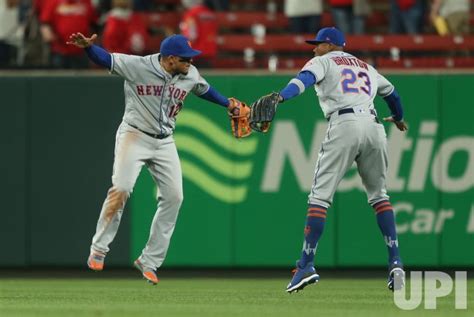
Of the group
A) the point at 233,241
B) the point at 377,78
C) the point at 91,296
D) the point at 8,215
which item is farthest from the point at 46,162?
the point at 377,78

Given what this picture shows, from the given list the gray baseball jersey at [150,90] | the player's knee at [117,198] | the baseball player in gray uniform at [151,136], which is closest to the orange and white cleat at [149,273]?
the baseball player in gray uniform at [151,136]

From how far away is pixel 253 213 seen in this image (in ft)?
40.0

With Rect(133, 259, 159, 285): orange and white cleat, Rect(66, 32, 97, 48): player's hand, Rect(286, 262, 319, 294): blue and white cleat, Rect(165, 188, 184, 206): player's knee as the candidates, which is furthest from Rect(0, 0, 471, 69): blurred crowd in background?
Rect(286, 262, 319, 294): blue and white cleat

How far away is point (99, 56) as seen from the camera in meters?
9.44

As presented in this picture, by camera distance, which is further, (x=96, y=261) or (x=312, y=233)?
(x=96, y=261)

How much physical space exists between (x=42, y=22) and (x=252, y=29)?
2.42m

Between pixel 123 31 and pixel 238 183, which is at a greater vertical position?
pixel 123 31

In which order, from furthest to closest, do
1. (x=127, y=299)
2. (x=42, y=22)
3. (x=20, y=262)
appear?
(x=42, y=22)
(x=20, y=262)
(x=127, y=299)

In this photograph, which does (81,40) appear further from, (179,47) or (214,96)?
(214,96)

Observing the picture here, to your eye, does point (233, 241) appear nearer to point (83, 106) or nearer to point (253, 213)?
point (253, 213)

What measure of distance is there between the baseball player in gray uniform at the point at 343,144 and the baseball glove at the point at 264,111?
0.28 m

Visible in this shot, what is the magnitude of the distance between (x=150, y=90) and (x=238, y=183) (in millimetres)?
2717

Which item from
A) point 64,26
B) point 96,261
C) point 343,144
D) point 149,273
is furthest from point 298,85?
point 64,26

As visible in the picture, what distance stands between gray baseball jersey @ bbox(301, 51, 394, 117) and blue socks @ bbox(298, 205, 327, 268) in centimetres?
75
